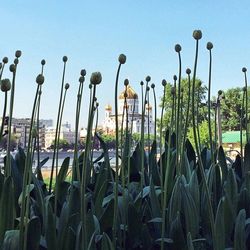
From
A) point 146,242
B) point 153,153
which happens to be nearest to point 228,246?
point 146,242

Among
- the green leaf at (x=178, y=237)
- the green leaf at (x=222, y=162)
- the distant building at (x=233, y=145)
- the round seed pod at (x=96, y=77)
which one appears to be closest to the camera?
the round seed pod at (x=96, y=77)

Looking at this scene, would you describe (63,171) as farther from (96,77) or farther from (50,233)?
(96,77)

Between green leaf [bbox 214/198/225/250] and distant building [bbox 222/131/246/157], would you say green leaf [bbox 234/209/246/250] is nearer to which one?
green leaf [bbox 214/198/225/250]

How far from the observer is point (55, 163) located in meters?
0.74

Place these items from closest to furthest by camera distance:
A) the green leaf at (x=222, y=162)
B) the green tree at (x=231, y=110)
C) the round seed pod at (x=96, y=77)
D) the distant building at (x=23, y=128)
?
the round seed pod at (x=96, y=77) < the green leaf at (x=222, y=162) < the distant building at (x=23, y=128) < the green tree at (x=231, y=110)

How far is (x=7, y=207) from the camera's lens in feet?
1.49

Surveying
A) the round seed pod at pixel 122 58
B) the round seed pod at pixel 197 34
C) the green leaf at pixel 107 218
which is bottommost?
the green leaf at pixel 107 218

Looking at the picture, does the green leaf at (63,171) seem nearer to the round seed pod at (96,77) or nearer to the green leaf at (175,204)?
the green leaf at (175,204)

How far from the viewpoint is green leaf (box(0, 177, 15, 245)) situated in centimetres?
44

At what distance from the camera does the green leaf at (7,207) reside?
0.44m

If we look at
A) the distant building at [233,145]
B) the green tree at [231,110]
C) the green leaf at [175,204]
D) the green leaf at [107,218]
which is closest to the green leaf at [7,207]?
the green leaf at [107,218]

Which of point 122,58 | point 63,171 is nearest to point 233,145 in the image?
point 63,171

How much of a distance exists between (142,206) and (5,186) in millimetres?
251

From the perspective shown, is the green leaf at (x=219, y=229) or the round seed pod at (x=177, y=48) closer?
the green leaf at (x=219, y=229)
